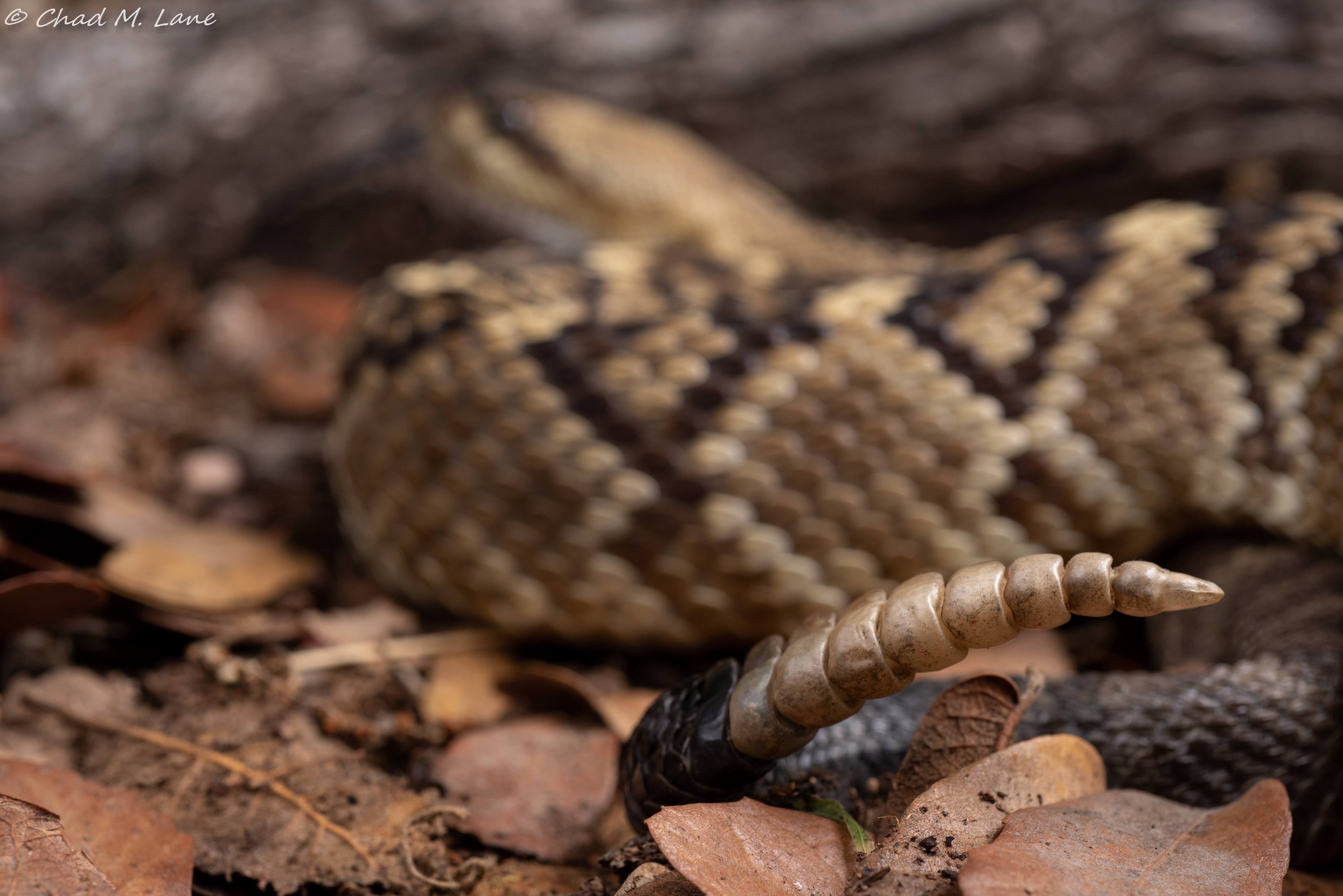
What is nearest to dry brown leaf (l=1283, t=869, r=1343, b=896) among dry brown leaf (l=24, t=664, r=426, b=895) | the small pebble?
dry brown leaf (l=24, t=664, r=426, b=895)

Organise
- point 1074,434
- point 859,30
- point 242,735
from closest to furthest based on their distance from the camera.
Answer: point 242,735 → point 1074,434 → point 859,30

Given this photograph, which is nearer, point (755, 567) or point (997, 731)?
point (997, 731)

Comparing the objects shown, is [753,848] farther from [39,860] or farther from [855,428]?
[855,428]

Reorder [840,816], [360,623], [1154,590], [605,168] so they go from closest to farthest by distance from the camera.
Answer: [1154,590] → [840,816] → [360,623] → [605,168]

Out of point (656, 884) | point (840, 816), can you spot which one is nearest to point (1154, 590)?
point (840, 816)

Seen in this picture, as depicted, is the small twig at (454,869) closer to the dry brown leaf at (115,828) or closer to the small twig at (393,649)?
the dry brown leaf at (115,828)

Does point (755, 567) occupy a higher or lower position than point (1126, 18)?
lower

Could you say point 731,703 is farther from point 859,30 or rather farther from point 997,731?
point 859,30

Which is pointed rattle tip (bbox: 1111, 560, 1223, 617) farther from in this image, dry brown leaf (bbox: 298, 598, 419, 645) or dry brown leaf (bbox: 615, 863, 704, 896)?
dry brown leaf (bbox: 298, 598, 419, 645)

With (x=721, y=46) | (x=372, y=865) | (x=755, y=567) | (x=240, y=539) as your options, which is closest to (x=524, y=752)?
(x=372, y=865)
